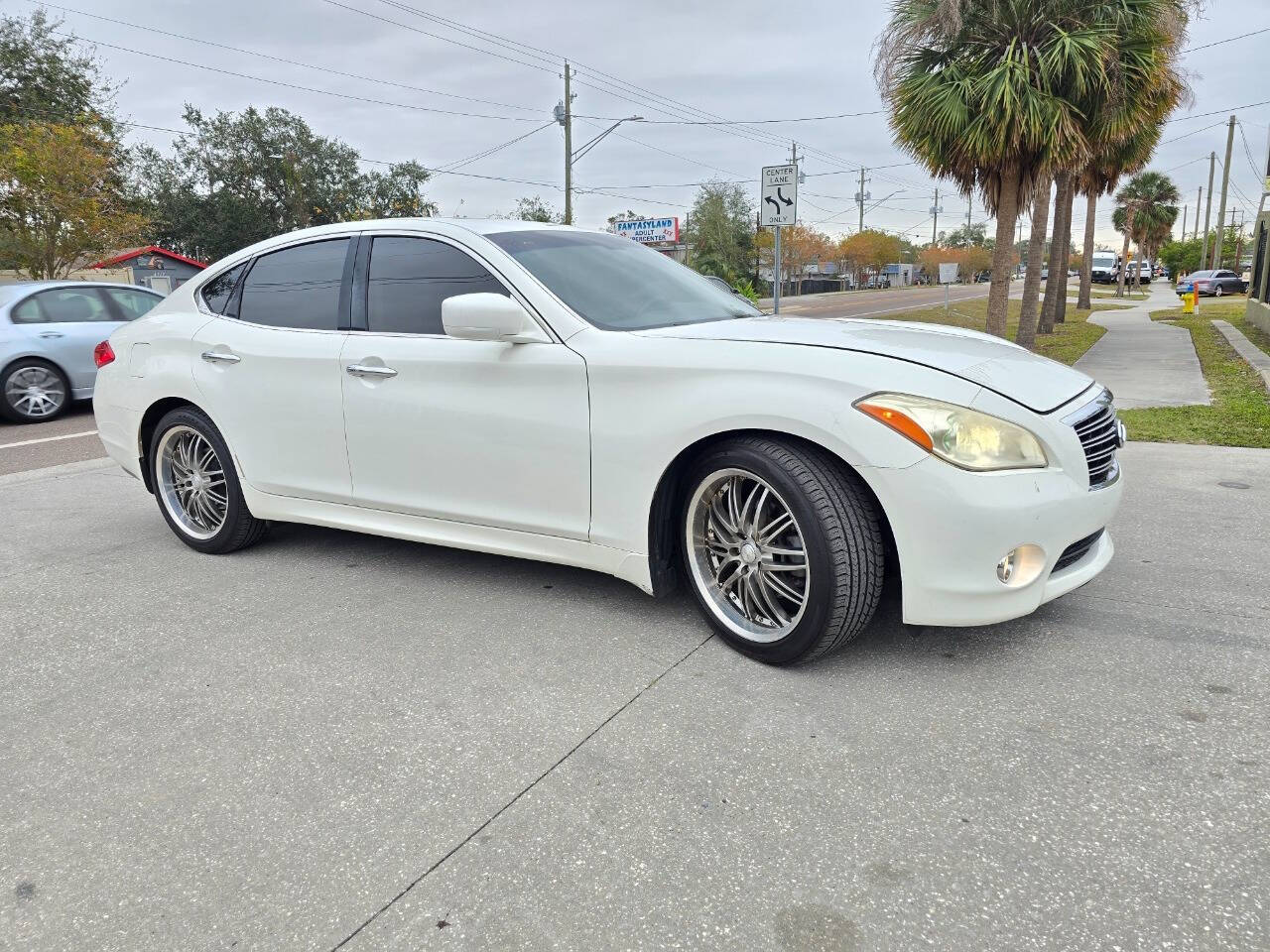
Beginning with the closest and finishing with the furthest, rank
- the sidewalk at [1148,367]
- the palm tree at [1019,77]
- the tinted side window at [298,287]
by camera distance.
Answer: the tinted side window at [298,287] < the sidewalk at [1148,367] < the palm tree at [1019,77]

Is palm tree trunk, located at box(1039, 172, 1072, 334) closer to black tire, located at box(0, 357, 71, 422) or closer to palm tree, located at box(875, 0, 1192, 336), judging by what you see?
palm tree, located at box(875, 0, 1192, 336)

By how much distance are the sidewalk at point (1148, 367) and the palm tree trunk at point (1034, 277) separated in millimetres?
1024

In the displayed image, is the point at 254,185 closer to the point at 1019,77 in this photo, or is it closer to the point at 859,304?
the point at 859,304

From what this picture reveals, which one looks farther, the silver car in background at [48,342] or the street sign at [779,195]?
the street sign at [779,195]

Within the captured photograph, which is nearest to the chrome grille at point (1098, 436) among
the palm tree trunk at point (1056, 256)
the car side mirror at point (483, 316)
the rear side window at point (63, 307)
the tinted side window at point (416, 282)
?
the car side mirror at point (483, 316)

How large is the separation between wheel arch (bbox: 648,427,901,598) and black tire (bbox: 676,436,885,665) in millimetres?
17

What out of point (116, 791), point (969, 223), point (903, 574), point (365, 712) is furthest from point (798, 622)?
point (969, 223)

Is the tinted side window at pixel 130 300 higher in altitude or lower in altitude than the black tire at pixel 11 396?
higher

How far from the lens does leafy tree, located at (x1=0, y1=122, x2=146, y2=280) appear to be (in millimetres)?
22984

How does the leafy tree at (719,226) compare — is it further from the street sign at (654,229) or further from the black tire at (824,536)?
the black tire at (824,536)

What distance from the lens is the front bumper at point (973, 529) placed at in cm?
270

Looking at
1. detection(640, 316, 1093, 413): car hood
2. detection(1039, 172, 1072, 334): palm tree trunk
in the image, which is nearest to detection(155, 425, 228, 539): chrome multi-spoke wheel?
detection(640, 316, 1093, 413): car hood

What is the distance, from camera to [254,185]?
4903 cm

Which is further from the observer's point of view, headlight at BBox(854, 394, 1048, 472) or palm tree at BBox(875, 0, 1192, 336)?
palm tree at BBox(875, 0, 1192, 336)
